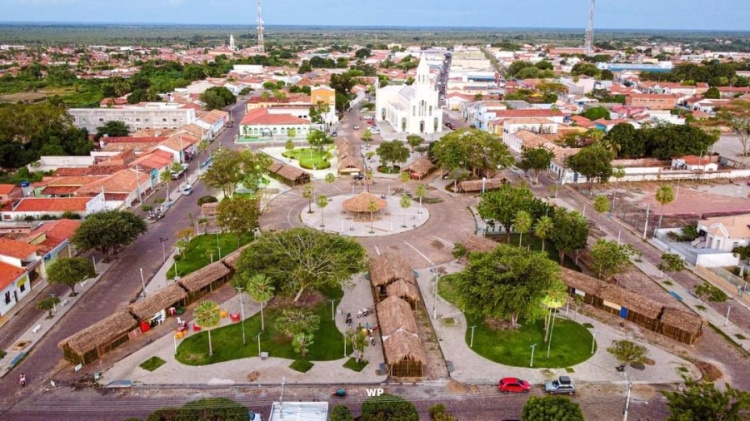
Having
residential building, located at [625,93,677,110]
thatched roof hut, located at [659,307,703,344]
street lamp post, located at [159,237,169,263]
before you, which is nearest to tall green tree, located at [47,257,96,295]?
street lamp post, located at [159,237,169,263]

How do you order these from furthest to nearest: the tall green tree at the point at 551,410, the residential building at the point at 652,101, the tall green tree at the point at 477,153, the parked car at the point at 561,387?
the residential building at the point at 652,101
the tall green tree at the point at 477,153
the parked car at the point at 561,387
the tall green tree at the point at 551,410

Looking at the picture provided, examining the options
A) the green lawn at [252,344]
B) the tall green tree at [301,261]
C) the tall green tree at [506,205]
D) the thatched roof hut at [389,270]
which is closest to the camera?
the green lawn at [252,344]

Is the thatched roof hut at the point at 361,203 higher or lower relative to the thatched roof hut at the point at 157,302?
higher

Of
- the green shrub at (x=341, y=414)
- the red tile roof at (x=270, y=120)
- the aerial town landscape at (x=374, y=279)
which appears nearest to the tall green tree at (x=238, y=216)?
the aerial town landscape at (x=374, y=279)

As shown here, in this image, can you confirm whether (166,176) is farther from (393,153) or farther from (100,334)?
(100,334)

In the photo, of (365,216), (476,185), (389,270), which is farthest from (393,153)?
(389,270)

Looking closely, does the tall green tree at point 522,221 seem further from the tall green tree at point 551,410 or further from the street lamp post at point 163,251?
the street lamp post at point 163,251

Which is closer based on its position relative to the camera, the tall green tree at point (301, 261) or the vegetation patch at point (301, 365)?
the vegetation patch at point (301, 365)
